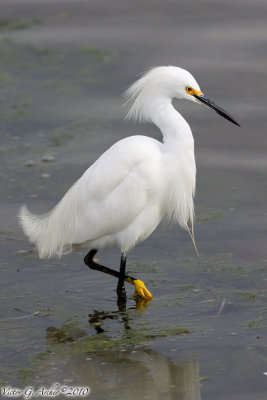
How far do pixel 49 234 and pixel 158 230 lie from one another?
128cm

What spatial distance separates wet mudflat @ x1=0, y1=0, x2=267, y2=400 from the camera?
421 cm

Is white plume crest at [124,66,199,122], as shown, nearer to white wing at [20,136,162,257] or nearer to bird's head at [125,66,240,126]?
bird's head at [125,66,240,126]

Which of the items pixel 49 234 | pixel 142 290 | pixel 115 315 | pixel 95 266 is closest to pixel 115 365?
pixel 115 315

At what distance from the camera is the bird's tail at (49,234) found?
529 cm

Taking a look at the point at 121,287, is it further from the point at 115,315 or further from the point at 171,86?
the point at 171,86

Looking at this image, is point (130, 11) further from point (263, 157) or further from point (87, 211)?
point (87, 211)

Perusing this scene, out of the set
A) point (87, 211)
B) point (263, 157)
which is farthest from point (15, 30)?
point (87, 211)

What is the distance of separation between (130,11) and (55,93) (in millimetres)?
2252

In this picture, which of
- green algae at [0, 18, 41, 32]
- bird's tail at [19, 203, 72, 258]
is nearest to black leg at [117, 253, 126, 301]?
bird's tail at [19, 203, 72, 258]

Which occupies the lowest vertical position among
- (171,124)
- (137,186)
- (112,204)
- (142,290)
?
(142,290)

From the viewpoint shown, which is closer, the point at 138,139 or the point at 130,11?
the point at 138,139

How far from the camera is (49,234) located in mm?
5309

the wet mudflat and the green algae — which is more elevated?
the green algae

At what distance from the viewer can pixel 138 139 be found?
5.02 meters
